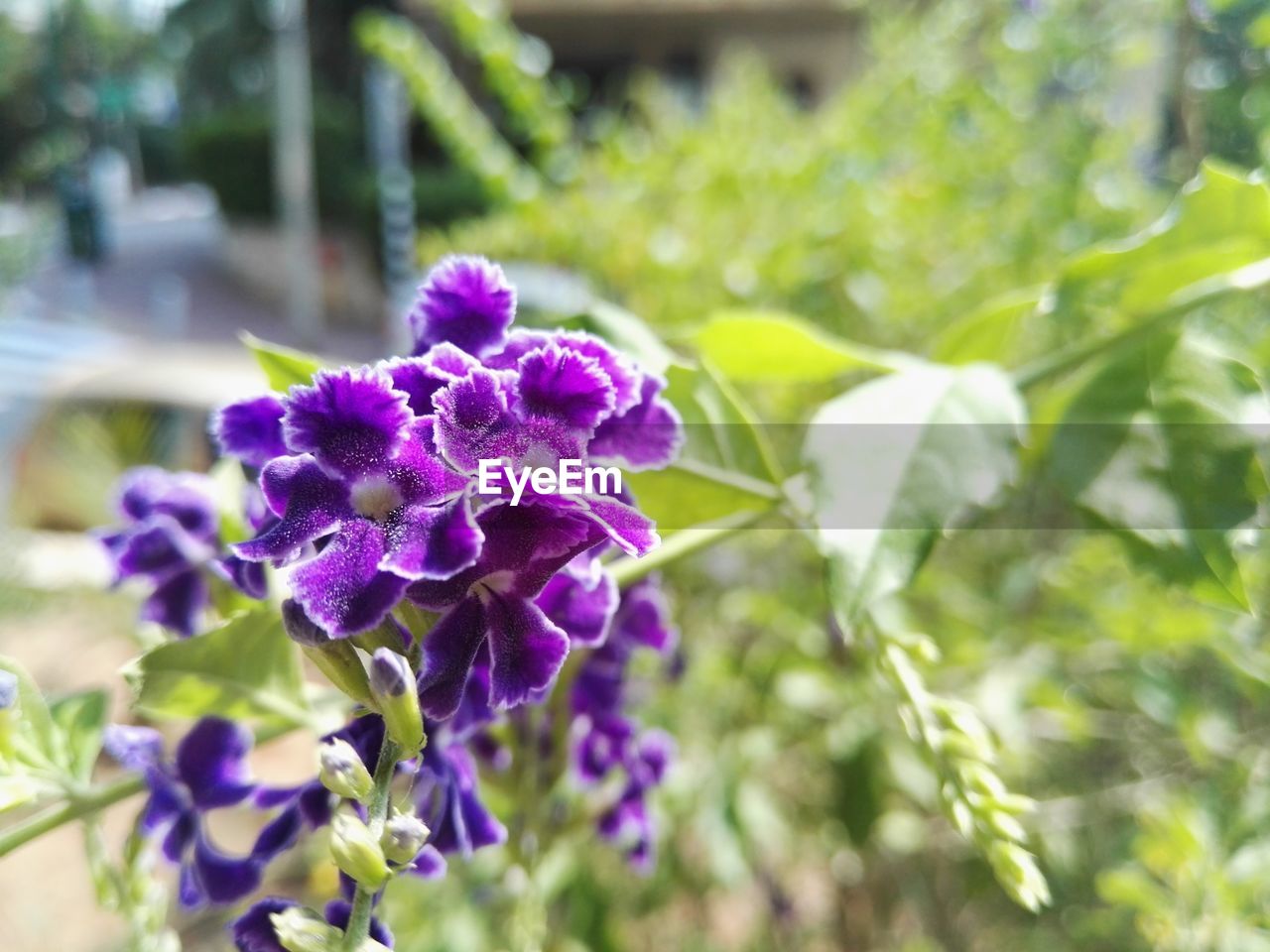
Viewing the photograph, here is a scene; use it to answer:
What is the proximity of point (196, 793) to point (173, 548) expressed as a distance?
0.12 m

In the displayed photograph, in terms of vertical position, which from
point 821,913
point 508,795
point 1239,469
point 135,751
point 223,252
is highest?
point 1239,469

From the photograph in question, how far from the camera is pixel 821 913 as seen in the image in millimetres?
1587

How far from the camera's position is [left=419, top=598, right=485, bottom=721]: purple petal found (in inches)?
11.6

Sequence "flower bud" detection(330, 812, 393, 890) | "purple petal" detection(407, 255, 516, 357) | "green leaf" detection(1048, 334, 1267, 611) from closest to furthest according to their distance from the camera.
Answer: "flower bud" detection(330, 812, 393, 890)
"purple petal" detection(407, 255, 516, 357)
"green leaf" detection(1048, 334, 1267, 611)

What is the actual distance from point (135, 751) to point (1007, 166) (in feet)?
4.33

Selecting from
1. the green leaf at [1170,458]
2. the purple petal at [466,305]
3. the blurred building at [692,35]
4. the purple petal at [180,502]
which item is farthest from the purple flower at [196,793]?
the blurred building at [692,35]

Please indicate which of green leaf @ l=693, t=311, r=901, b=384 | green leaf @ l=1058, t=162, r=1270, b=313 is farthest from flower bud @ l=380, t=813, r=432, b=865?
green leaf @ l=1058, t=162, r=1270, b=313

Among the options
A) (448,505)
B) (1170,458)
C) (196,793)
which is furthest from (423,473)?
(1170,458)

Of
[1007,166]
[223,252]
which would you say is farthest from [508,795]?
[223,252]

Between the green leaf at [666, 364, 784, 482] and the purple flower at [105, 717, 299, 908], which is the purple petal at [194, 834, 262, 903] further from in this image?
the green leaf at [666, 364, 784, 482]

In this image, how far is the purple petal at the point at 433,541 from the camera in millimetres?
278

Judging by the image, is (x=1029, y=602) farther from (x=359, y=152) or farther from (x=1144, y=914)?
(x=359, y=152)

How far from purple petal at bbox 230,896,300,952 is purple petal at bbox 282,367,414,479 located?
0.15 meters

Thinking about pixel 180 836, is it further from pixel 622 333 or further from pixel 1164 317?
pixel 1164 317
